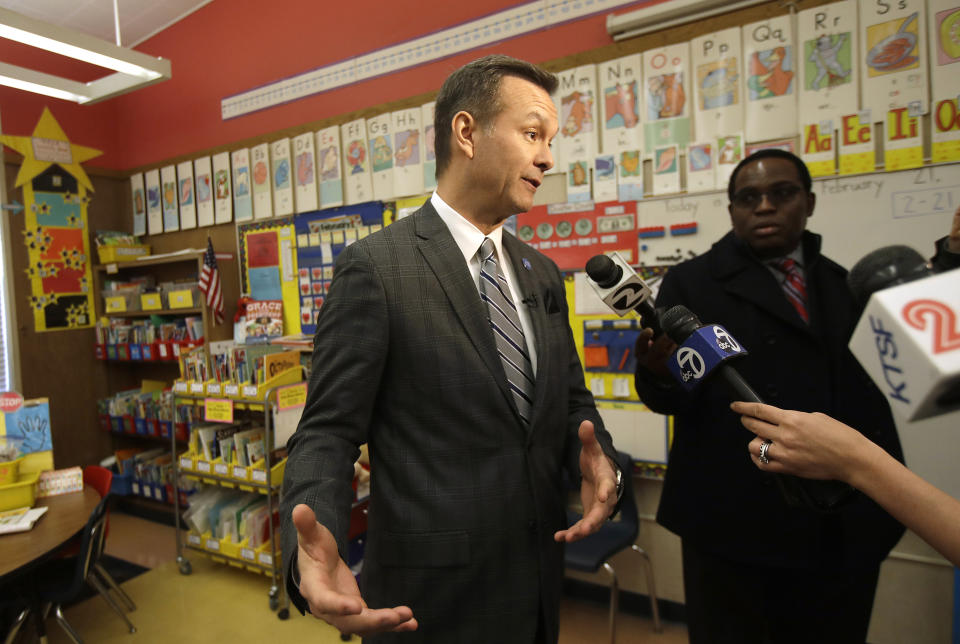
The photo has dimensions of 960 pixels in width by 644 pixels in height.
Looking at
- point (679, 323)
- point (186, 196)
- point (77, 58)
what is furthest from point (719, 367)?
point (186, 196)

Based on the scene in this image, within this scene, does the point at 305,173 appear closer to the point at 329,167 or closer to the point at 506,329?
the point at 329,167

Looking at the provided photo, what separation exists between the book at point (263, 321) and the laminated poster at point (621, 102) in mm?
2533

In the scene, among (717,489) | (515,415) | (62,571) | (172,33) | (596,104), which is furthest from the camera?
(172,33)

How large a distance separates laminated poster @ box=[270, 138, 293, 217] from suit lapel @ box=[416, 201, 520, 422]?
301 centimetres

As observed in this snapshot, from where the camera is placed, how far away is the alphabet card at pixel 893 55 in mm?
2096

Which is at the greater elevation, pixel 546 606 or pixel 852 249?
pixel 852 249

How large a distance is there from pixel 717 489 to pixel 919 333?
3.41 ft

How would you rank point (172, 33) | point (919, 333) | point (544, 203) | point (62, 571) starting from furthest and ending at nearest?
point (172, 33) < point (544, 203) < point (62, 571) < point (919, 333)

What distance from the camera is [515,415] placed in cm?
104

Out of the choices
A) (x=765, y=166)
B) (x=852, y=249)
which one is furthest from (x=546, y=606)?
(x=852, y=249)

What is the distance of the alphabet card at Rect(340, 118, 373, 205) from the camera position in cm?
346

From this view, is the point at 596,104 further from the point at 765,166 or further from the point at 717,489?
the point at 717,489

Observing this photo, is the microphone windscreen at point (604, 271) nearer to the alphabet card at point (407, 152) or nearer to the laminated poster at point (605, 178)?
the laminated poster at point (605, 178)

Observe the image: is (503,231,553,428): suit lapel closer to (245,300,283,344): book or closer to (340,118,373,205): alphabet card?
(340,118,373,205): alphabet card
